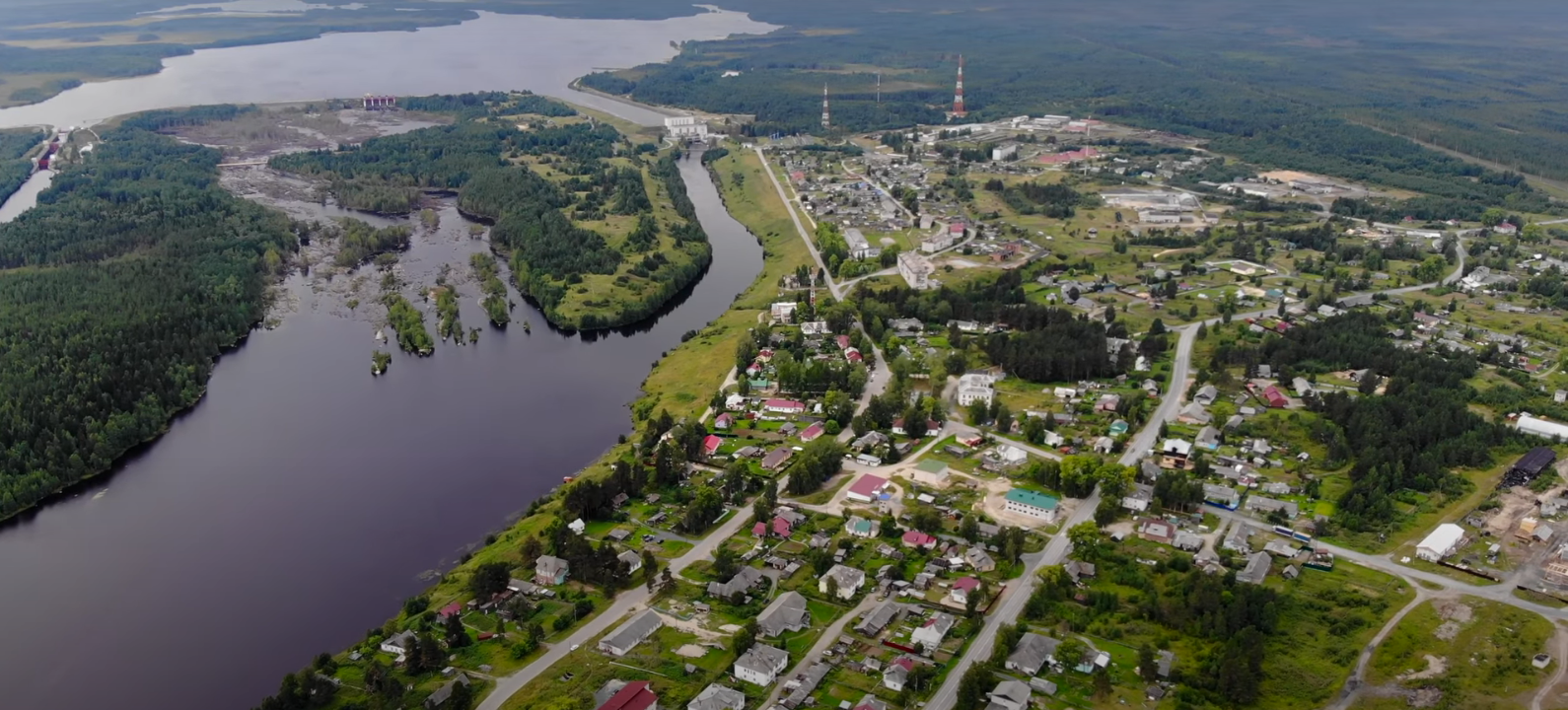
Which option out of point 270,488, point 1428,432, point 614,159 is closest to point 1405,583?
point 1428,432

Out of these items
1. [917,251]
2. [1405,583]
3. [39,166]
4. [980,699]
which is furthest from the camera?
[39,166]

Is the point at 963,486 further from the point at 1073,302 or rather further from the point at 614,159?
the point at 614,159

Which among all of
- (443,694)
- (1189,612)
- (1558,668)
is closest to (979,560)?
(1189,612)

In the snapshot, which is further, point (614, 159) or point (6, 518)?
point (614, 159)

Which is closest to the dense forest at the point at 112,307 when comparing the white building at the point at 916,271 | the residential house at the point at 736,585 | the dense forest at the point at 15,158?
the dense forest at the point at 15,158

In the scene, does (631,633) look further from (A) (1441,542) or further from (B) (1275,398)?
(B) (1275,398)

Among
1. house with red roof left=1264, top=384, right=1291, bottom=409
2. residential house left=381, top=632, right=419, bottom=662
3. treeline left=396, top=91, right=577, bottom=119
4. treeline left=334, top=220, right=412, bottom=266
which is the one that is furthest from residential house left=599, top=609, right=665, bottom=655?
treeline left=396, top=91, right=577, bottom=119

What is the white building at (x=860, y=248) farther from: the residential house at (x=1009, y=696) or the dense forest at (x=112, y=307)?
the residential house at (x=1009, y=696)
